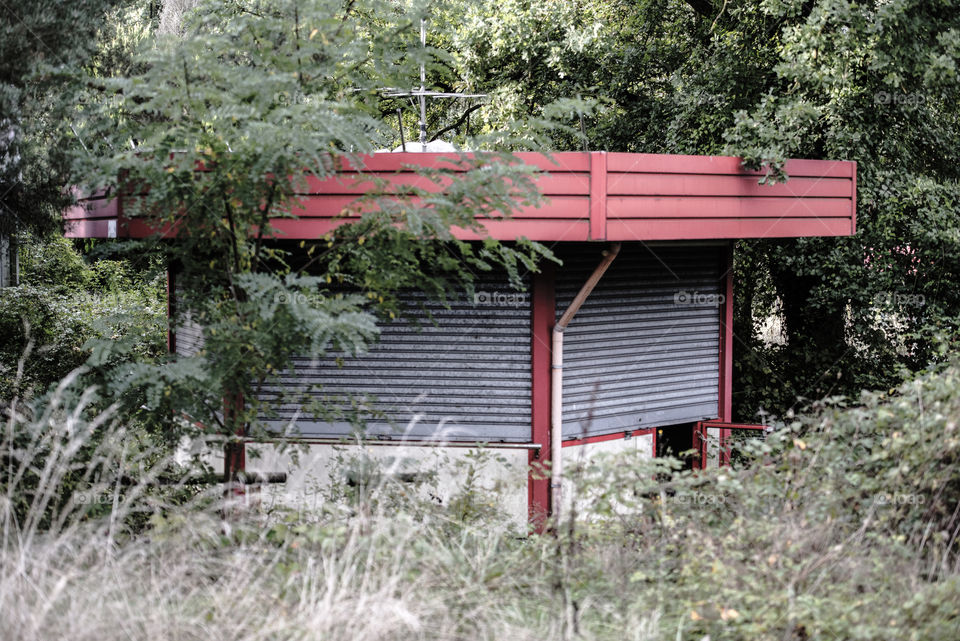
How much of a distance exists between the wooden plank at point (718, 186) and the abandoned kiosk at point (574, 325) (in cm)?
1

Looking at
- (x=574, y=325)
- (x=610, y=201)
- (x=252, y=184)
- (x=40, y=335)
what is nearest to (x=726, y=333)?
(x=574, y=325)

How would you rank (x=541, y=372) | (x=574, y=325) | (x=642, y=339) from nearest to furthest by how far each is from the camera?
(x=541, y=372) < (x=574, y=325) < (x=642, y=339)

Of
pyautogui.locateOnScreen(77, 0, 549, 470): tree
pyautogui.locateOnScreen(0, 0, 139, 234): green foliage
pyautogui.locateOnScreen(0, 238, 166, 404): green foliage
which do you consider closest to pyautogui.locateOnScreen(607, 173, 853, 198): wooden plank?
pyautogui.locateOnScreen(77, 0, 549, 470): tree

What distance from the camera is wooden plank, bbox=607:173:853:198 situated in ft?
→ 22.2

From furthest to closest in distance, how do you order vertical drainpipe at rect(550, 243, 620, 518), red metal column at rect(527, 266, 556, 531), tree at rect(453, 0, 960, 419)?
tree at rect(453, 0, 960, 419)
red metal column at rect(527, 266, 556, 531)
vertical drainpipe at rect(550, 243, 620, 518)

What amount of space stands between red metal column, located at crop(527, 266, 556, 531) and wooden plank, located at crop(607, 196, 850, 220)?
0.99 m

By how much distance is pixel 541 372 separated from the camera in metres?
7.46

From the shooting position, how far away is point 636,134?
12945 mm

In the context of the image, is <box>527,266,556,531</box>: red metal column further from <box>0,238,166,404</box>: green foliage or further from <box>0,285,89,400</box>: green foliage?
<box>0,285,89,400</box>: green foliage

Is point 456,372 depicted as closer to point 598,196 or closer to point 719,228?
point 598,196

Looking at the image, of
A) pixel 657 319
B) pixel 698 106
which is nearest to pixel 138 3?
pixel 657 319

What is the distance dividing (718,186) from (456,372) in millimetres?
2730

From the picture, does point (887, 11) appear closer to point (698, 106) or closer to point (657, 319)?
point (698, 106)

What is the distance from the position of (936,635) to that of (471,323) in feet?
15.0
